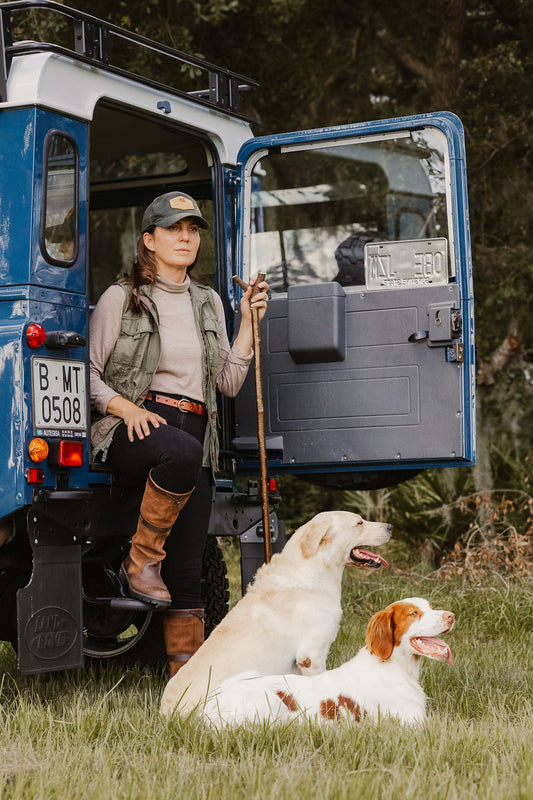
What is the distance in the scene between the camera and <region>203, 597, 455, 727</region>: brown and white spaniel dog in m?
4.00

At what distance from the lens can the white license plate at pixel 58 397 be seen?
455 cm

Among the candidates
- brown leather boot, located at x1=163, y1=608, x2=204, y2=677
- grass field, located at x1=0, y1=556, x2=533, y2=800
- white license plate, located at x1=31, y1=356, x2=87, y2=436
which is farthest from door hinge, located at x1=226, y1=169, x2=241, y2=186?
grass field, located at x1=0, y1=556, x2=533, y2=800

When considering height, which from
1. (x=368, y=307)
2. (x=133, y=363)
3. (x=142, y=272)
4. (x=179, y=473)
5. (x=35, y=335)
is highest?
(x=142, y=272)

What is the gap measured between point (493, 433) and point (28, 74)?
7674 millimetres

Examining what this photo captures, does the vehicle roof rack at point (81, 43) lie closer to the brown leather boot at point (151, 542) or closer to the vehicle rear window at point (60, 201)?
the vehicle rear window at point (60, 201)

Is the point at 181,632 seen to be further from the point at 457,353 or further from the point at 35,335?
the point at 457,353

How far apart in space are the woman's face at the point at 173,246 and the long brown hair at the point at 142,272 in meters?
0.02

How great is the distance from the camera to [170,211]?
17.2 feet

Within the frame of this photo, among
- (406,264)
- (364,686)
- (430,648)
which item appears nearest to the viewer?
(364,686)

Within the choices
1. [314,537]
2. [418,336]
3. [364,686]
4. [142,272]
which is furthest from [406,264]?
[364,686]

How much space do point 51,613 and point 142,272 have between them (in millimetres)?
1571

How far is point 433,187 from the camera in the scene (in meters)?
5.86

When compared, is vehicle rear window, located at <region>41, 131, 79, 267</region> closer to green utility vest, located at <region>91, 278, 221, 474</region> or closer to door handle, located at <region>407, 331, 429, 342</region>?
green utility vest, located at <region>91, 278, 221, 474</region>

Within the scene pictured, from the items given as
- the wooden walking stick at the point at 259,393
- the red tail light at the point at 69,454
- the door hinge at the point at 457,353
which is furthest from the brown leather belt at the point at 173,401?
the door hinge at the point at 457,353
